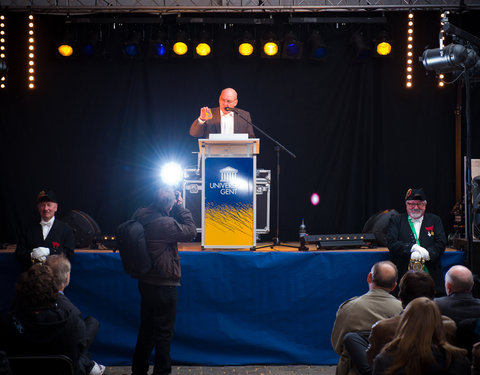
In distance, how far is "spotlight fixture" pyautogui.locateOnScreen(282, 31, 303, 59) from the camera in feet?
Result: 24.0

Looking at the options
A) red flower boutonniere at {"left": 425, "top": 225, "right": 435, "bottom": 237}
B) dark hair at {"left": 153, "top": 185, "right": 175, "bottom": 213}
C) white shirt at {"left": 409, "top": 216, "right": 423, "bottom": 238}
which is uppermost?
dark hair at {"left": 153, "top": 185, "right": 175, "bottom": 213}

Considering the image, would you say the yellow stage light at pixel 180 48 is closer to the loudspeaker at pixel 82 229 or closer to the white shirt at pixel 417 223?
the loudspeaker at pixel 82 229

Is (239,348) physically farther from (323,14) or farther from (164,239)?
(323,14)

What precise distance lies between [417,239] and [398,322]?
2709mm

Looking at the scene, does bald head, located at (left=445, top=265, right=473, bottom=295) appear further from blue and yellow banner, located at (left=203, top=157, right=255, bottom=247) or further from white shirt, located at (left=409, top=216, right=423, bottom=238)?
blue and yellow banner, located at (left=203, top=157, right=255, bottom=247)

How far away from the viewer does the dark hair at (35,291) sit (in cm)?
303

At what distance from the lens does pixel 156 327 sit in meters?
4.36

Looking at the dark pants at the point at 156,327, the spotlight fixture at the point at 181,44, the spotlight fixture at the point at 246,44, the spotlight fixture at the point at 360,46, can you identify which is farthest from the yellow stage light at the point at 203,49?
the dark pants at the point at 156,327

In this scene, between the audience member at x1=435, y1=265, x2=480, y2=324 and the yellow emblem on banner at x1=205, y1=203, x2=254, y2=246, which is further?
the yellow emblem on banner at x1=205, y1=203, x2=254, y2=246

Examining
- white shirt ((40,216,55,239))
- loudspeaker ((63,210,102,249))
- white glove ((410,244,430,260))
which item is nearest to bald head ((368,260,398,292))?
white glove ((410,244,430,260))

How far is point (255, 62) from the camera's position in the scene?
7.83 metres

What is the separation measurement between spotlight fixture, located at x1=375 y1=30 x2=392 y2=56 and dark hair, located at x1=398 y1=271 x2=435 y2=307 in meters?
4.87

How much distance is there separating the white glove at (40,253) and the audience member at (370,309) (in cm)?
281

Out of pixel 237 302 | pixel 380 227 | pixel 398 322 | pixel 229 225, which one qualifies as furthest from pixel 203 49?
pixel 398 322
